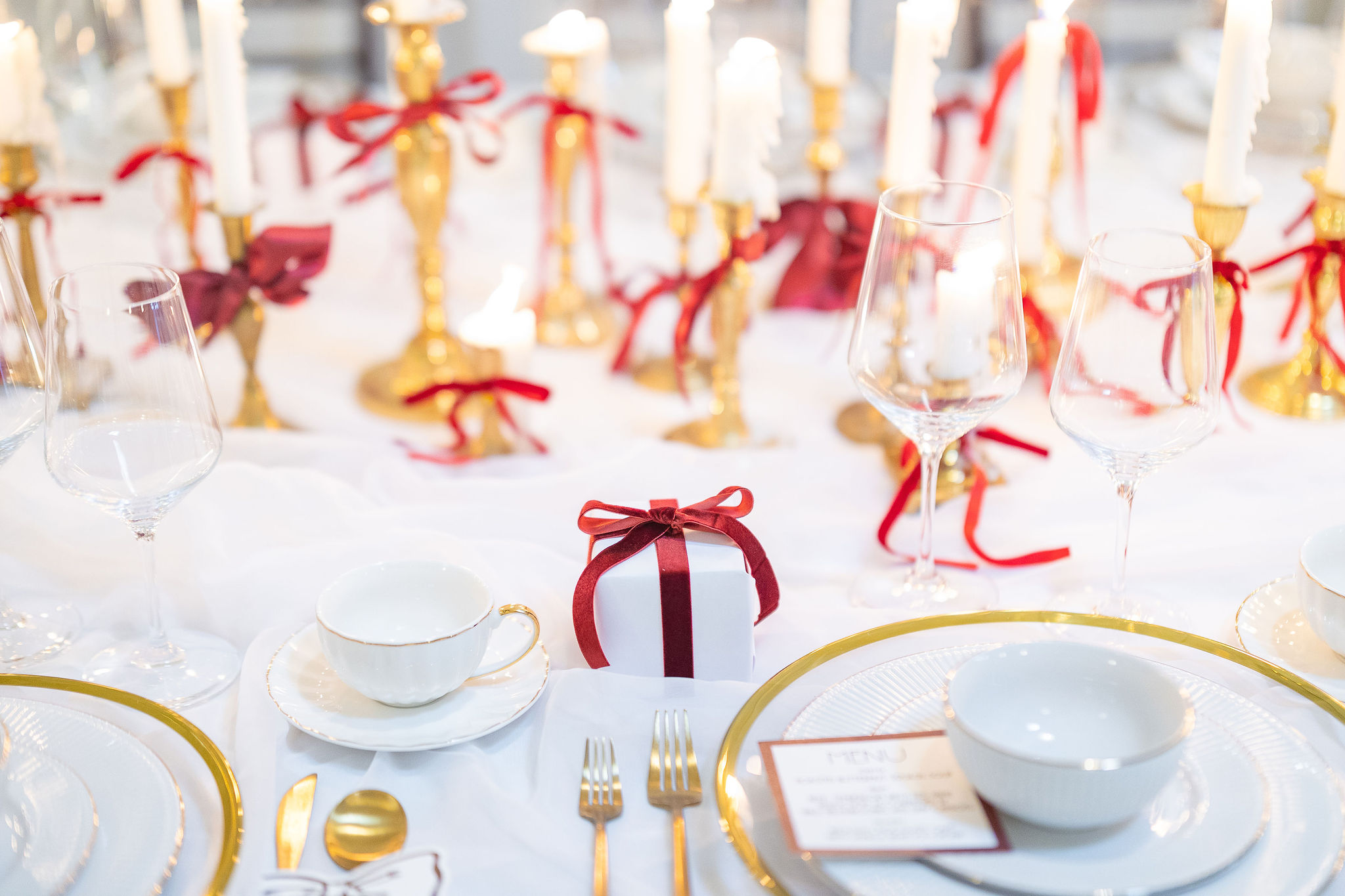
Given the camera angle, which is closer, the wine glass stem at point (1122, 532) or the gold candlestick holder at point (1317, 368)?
the wine glass stem at point (1122, 532)

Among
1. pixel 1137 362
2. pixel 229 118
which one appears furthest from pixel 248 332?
pixel 1137 362

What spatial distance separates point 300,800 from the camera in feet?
2.16

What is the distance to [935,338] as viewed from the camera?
86cm

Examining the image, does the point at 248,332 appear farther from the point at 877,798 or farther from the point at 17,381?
the point at 877,798

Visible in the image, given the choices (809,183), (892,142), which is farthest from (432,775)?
(809,183)

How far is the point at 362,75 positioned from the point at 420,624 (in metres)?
1.85

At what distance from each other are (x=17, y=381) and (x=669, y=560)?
41 cm

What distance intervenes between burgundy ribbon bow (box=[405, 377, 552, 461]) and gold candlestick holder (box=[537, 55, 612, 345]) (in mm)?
243

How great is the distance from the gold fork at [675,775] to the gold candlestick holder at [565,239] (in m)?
0.71

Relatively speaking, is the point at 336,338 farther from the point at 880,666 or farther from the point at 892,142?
the point at 880,666

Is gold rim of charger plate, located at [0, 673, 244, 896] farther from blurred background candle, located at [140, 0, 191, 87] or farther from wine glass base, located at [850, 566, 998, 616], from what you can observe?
blurred background candle, located at [140, 0, 191, 87]

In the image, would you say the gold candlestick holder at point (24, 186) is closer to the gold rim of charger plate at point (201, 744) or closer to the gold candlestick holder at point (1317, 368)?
the gold rim of charger plate at point (201, 744)

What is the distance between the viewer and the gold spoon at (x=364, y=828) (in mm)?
629

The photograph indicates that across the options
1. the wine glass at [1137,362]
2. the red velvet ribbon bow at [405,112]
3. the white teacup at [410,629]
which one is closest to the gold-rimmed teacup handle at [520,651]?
the white teacup at [410,629]
